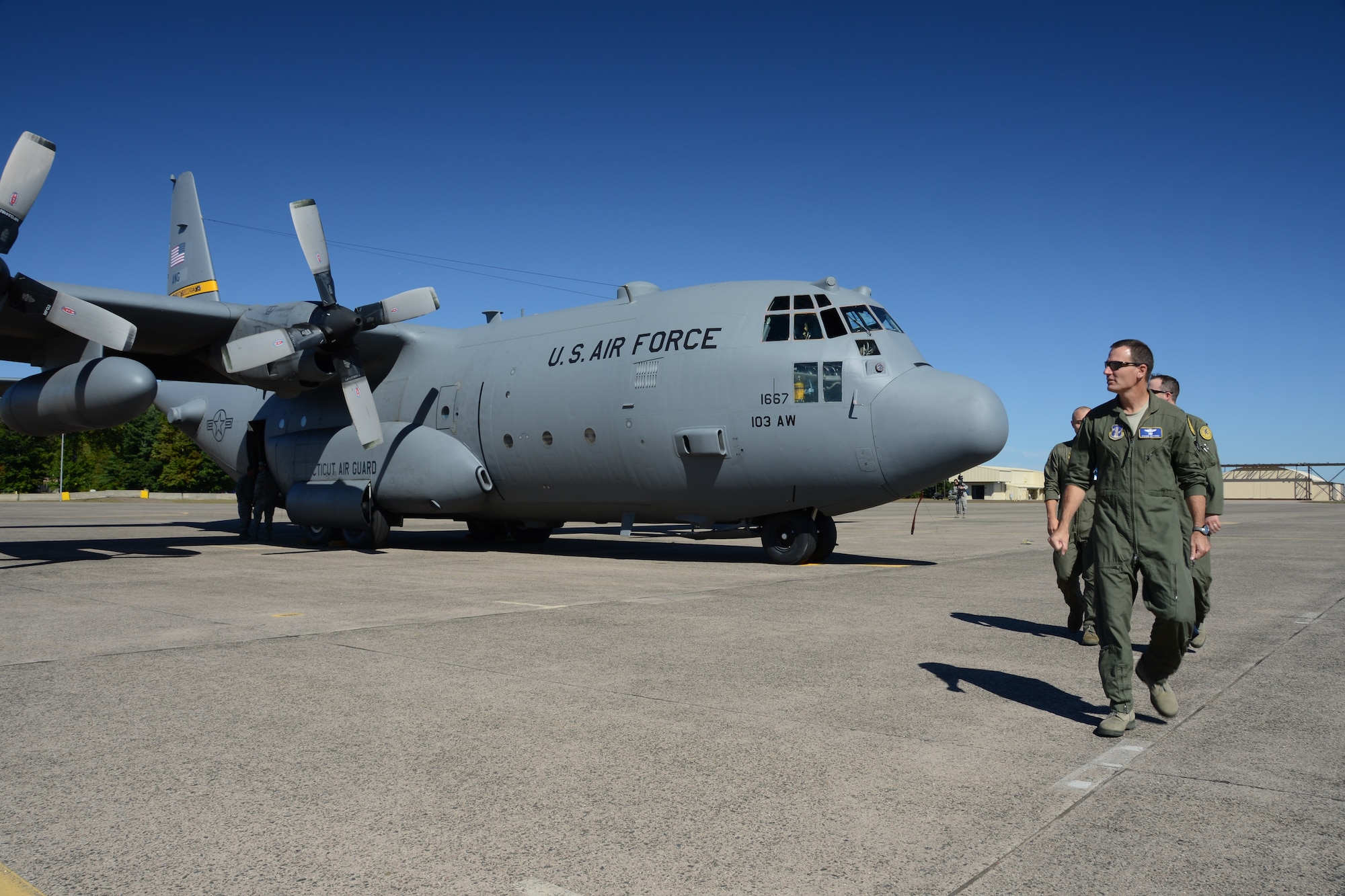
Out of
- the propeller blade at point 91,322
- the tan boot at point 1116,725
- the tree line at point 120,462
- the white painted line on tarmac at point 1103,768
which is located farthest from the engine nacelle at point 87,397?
the tree line at point 120,462

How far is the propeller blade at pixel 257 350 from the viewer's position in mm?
15688

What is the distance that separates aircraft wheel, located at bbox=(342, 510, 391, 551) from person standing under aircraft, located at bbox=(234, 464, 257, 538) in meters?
4.08

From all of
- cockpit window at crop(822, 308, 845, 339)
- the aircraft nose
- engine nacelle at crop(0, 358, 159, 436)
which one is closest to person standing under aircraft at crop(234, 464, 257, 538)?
engine nacelle at crop(0, 358, 159, 436)

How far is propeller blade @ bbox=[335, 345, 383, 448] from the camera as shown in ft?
53.2

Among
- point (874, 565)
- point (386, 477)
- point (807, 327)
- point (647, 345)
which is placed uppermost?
point (807, 327)

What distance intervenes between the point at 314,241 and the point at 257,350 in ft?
7.98

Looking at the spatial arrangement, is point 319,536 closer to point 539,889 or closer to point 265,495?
point 265,495

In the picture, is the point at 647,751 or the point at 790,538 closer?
the point at 647,751

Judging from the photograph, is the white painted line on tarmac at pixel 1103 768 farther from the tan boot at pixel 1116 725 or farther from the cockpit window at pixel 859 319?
the cockpit window at pixel 859 319

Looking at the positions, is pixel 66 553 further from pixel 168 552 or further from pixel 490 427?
pixel 490 427

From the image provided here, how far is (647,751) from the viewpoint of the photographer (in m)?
4.33

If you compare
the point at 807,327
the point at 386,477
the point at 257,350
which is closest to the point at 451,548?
the point at 386,477

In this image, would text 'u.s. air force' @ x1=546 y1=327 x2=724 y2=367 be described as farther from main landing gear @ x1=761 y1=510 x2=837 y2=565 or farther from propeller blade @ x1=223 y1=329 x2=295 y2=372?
propeller blade @ x1=223 y1=329 x2=295 y2=372

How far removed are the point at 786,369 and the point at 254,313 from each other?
33.2ft
